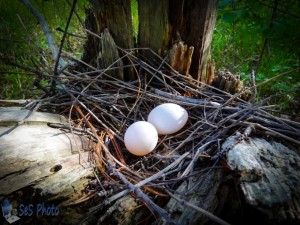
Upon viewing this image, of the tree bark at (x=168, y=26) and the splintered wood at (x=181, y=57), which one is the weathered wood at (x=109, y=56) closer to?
the tree bark at (x=168, y=26)

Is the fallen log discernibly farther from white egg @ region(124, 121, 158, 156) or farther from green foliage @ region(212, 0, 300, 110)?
green foliage @ region(212, 0, 300, 110)

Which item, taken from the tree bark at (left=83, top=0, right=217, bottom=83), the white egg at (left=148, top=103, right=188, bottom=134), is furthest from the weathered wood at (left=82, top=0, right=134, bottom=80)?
the white egg at (left=148, top=103, right=188, bottom=134)

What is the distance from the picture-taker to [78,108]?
1642 millimetres

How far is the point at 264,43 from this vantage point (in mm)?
2283

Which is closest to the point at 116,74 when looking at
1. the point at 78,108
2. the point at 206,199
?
the point at 78,108

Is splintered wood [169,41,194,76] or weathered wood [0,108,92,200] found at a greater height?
Result: splintered wood [169,41,194,76]

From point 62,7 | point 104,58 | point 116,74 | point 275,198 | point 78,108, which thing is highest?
point 62,7

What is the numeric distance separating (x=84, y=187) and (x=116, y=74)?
94cm

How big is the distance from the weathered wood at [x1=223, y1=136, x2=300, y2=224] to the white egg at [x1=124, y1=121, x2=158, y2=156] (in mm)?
433

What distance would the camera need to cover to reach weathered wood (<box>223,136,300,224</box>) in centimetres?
103

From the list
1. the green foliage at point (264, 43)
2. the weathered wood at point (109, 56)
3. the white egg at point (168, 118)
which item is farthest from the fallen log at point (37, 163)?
the green foliage at point (264, 43)

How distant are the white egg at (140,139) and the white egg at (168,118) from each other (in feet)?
0.26

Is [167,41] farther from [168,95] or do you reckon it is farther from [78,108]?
[78,108]

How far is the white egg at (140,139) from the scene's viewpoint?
141 centimetres
